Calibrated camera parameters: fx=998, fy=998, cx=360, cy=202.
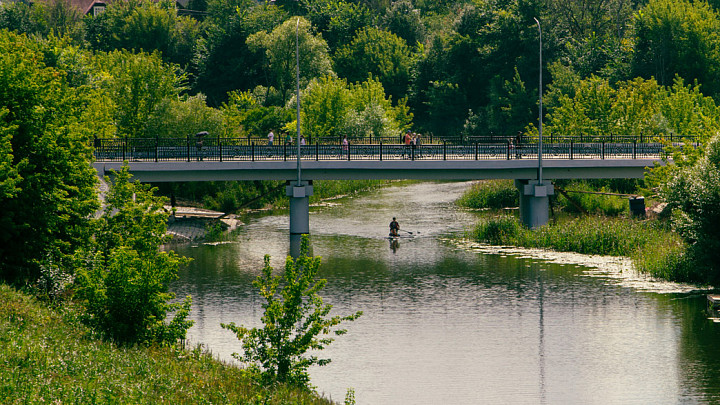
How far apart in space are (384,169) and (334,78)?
1674 inches

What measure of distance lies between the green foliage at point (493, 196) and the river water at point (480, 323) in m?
11.6

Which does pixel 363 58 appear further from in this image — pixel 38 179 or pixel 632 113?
pixel 38 179

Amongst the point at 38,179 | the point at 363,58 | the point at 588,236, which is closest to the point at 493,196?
the point at 588,236

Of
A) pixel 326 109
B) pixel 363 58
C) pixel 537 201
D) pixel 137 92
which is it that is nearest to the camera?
pixel 537 201

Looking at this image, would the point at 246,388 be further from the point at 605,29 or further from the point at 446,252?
the point at 605,29

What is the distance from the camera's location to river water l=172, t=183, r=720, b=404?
24328 mm

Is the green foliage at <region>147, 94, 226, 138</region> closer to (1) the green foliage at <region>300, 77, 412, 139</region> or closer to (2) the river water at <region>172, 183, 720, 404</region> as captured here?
(1) the green foliage at <region>300, 77, 412, 139</region>

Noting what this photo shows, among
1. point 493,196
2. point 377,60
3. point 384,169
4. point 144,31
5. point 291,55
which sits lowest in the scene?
point 493,196

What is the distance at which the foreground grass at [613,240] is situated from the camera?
1455 inches

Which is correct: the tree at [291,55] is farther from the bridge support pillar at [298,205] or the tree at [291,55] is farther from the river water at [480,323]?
the river water at [480,323]

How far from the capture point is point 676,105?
219ft

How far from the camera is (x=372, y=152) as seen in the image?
5069 centimetres

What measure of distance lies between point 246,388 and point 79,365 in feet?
11.3

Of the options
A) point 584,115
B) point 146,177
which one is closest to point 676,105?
point 584,115
